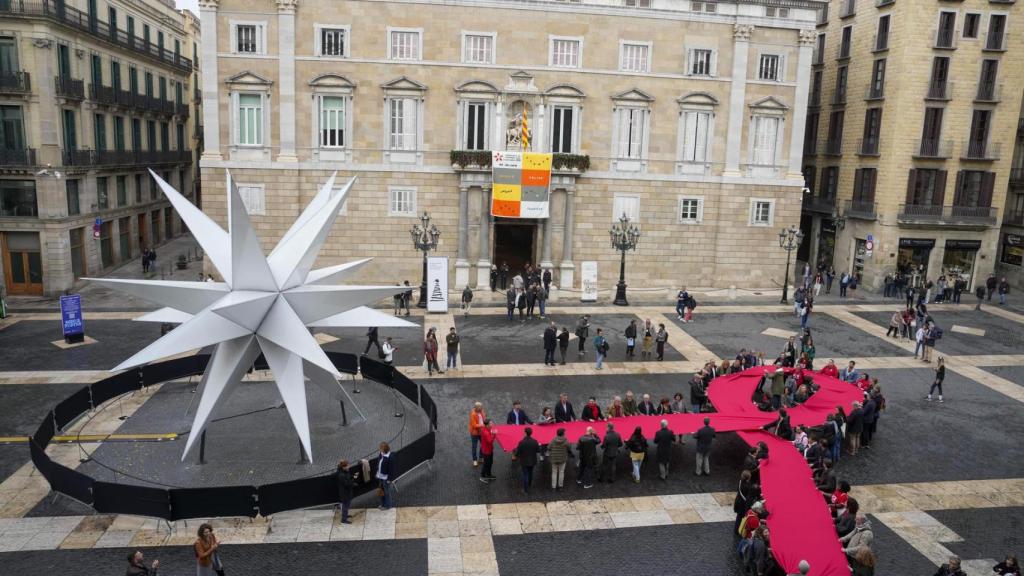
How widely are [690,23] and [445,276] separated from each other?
60.6 ft

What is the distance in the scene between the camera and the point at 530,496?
17516mm

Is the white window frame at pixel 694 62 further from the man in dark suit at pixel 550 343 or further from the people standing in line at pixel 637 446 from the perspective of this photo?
the people standing in line at pixel 637 446

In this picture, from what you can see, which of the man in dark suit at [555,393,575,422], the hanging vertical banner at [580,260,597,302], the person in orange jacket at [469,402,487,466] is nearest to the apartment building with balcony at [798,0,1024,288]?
the hanging vertical banner at [580,260,597,302]

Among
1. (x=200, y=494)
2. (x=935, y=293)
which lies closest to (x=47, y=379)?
(x=200, y=494)

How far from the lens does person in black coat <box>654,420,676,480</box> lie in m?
18.0

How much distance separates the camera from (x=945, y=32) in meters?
Result: 41.2

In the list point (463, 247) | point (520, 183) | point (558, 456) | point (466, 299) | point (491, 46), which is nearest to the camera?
A: point (558, 456)

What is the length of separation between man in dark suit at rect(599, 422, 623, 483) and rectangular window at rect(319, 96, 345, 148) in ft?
80.9

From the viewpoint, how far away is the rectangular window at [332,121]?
37.2 metres

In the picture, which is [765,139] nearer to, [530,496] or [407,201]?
[407,201]

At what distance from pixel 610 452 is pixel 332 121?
25725mm

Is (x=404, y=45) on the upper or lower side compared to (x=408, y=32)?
lower

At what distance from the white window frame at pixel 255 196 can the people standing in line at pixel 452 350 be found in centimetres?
1623

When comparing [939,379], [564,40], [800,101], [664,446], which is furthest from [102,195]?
[939,379]
